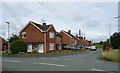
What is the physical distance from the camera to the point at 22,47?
101 feet

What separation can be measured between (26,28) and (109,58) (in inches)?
902

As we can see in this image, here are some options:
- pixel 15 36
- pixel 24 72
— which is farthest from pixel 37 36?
pixel 15 36

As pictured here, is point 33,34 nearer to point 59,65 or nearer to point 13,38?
point 59,65

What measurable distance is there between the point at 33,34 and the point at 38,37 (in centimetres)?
146

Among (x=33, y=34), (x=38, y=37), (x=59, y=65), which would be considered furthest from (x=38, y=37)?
(x=59, y=65)

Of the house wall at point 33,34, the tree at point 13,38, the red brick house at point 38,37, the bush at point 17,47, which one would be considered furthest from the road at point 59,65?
the tree at point 13,38

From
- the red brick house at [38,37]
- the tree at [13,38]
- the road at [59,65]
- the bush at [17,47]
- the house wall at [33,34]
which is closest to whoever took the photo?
the road at [59,65]

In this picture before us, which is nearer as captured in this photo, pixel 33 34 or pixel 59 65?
pixel 59 65

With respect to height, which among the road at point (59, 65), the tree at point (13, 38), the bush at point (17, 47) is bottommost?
the road at point (59, 65)

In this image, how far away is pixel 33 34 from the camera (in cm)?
3603

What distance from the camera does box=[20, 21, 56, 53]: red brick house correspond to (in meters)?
34.8

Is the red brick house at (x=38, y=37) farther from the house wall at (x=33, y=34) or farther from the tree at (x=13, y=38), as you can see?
the tree at (x=13, y=38)

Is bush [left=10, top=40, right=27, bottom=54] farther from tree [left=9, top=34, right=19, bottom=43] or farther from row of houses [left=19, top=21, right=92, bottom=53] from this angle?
tree [left=9, top=34, right=19, bottom=43]

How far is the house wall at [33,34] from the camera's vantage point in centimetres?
3532
